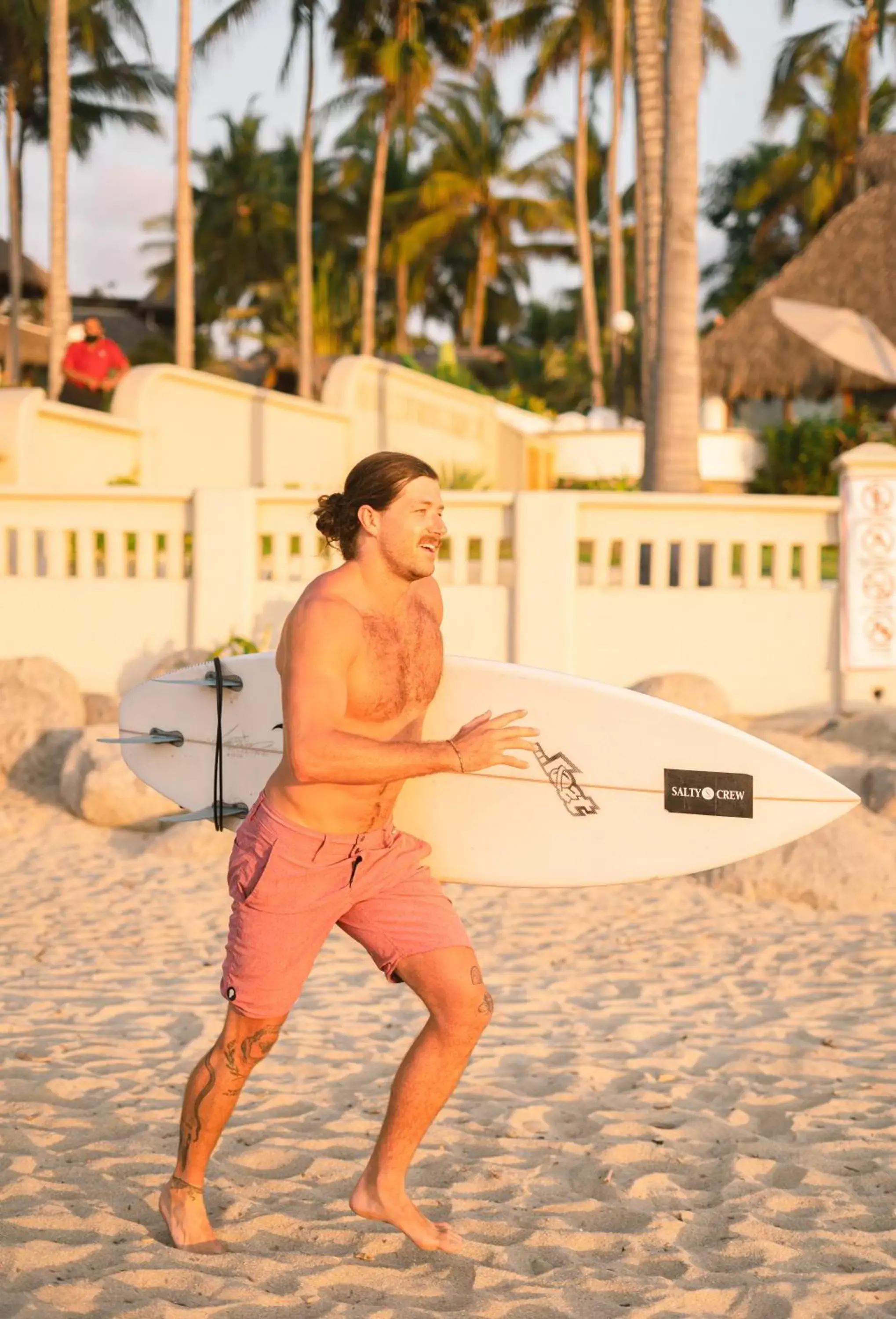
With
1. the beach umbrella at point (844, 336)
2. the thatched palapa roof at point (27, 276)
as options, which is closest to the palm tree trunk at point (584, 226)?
the thatched palapa roof at point (27, 276)

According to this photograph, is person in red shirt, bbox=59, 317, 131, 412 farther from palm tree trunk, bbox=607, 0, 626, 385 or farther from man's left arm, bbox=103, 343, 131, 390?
palm tree trunk, bbox=607, 0, 626, 385

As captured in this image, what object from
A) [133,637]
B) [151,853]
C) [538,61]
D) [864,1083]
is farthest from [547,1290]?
[538,61]

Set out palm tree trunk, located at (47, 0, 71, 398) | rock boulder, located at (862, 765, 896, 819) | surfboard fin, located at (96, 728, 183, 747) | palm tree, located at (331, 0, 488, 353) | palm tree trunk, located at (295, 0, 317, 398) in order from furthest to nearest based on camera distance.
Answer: palm tree, located at (331, 0, 488, 353) → palm tree trunk, located at (295, 0, 317, 398) → palm tree trunk, located at (47, 0, 71, 398) → rock boulder, located at (862, 765, 896, 819) → surfboard fin, located at (96, 728, 183, 747)

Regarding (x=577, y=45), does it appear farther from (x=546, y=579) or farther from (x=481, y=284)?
(x=546, y=579)

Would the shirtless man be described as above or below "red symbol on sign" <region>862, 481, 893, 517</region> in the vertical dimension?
below

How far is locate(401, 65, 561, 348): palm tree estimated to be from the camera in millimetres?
36812

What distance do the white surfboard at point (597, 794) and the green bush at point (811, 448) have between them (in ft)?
51.8

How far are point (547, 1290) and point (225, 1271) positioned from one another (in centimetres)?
68

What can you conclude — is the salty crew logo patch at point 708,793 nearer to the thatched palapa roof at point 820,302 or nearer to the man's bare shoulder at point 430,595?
the man's bare shoulder at point 430,595

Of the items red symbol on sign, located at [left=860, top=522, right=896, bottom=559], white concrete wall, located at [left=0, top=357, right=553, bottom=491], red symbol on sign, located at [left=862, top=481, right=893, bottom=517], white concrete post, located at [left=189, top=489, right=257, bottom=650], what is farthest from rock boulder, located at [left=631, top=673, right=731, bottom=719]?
white concrete wall, located at [left=0, top=357, right=553, bottom=491]

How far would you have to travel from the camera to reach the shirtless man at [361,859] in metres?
2.88

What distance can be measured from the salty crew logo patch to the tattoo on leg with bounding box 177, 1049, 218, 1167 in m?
1.33

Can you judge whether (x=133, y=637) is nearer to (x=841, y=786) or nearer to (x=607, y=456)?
(x=841, y=786)

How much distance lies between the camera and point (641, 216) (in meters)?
15.0
